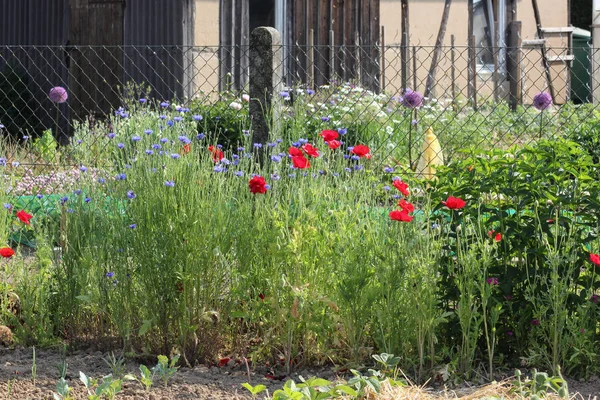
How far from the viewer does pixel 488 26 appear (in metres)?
15.4

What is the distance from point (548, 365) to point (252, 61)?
2.41m

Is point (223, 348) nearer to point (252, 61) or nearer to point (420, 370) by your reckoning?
point (420, 370)

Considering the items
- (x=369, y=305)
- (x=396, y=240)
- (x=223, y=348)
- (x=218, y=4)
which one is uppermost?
(x=218, y=4)

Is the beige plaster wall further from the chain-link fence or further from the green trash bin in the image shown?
the green trash bin

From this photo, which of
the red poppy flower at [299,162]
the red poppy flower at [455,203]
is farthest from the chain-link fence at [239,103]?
the red poppy flower at [455,203]

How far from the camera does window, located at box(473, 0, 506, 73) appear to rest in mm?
15195

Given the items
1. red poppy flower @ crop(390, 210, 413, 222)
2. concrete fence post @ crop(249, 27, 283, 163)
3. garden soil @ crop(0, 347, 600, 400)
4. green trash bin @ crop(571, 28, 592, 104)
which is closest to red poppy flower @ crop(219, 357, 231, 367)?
garden soil @ crop(0, 347, 600, 400)

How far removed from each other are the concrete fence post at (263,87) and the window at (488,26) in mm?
10348

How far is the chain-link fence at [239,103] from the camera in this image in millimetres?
7234

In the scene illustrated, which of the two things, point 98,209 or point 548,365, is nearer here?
point 548,365

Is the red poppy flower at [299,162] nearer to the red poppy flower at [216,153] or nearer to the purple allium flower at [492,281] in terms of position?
the red poppy flower at [216,153]

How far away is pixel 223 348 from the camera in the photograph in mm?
3975

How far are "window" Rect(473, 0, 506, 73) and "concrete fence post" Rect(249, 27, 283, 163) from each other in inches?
407

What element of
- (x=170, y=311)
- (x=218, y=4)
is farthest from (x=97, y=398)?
(x=218, y=4)
